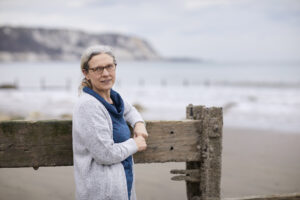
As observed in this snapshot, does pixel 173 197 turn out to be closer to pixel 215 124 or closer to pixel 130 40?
pixel 215 124

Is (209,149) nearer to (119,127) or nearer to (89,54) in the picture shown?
(119,127)

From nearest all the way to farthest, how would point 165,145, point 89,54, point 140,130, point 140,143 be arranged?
1. point 89,54
2. point 140,143
3. point 140,130
4. point 165,145

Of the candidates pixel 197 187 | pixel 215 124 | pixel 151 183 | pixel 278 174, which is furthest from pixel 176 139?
pixel 278 174

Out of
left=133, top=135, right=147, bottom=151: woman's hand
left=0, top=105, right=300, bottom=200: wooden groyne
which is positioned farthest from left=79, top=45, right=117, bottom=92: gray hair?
left=133, top=135, right=147, bottom=151: woman's hand

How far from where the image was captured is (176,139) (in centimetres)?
252

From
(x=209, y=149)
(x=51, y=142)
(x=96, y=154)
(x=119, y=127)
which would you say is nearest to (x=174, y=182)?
(x=209, y=149)

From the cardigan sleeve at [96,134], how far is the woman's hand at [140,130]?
333 millimetres

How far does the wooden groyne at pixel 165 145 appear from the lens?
2.28 m

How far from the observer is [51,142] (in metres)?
2.33

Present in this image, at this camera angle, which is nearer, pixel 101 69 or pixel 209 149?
pixel 101 69

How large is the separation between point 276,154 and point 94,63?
21.2 feet

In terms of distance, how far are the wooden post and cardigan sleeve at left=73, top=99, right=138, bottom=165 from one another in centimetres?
87

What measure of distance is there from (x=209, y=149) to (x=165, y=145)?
36 cm

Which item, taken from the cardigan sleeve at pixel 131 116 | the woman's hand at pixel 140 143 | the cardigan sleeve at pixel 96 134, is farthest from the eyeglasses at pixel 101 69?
the woman's hand at pixel 140 143
